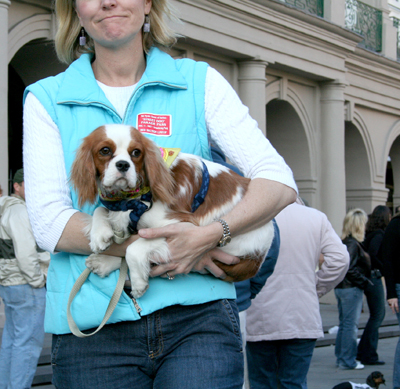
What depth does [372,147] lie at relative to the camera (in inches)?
829

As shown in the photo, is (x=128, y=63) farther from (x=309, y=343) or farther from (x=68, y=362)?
(x=309, y=343)

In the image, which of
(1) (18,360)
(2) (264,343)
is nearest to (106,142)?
(2) (264,343)

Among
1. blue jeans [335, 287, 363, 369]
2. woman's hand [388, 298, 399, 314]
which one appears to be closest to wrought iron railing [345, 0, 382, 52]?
blue jeans [335, 287, 363, 369]

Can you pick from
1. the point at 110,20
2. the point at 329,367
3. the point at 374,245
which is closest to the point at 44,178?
the point at 110,20

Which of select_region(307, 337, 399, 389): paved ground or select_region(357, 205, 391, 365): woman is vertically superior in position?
select_region(357, 205, 391, 365): woman

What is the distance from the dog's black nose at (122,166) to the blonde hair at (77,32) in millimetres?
643

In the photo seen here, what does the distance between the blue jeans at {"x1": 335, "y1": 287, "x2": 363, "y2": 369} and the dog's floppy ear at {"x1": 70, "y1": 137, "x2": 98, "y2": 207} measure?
7.47 m

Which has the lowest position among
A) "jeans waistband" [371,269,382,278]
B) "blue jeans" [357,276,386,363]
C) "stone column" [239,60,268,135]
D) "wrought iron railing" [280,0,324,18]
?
"blue jeans" [357,276,386,363]

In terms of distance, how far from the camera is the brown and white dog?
2.22 metres

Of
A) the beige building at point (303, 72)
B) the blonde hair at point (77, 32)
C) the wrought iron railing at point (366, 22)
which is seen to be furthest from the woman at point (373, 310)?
the wrought iron railing at point (366, 22)

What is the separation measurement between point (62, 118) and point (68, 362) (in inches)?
34.0

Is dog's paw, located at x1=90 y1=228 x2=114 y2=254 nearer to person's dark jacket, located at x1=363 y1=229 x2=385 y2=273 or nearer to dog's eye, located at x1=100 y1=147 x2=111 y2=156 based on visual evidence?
dog's eye, located at x1=100 y1=147 x2=111 y2=156

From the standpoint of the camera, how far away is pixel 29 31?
1130 centimetres

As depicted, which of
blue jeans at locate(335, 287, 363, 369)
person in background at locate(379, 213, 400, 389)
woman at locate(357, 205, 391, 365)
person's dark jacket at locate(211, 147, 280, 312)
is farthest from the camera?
woman at locate(357, 205, 391, 365)
